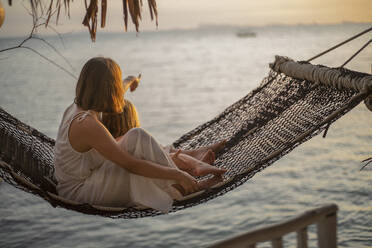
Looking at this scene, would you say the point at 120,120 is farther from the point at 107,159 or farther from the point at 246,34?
the point at 246,34

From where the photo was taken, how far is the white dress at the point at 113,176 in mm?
1996

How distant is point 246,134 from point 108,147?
34.4 inches

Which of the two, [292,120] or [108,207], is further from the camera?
[292,120]

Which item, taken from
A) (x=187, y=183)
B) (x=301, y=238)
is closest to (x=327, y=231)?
(x=301, y=238)

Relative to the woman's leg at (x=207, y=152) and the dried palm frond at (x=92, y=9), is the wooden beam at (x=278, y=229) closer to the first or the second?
the woman's leg at (x=207, y=152)

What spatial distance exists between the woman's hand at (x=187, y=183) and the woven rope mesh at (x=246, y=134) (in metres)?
0.05

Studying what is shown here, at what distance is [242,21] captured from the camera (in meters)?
25.8

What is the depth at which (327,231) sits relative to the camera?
124cm

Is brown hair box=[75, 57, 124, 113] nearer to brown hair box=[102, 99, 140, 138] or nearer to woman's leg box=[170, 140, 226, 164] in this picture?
brown hair box=[102, 99, 140, 138]

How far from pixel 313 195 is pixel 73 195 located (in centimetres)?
362

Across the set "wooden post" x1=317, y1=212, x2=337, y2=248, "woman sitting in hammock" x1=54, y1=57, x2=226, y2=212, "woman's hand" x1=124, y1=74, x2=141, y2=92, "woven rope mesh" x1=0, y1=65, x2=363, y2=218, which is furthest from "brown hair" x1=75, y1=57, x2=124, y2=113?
"wooden post" x1=317, y1=212, x2=337, y2=248

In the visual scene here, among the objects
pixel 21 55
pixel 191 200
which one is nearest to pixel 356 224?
pixel 191 200

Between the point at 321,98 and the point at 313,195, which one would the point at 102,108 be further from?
the point at 313,195

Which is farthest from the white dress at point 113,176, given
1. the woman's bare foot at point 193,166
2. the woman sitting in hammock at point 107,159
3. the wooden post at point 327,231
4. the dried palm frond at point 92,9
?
the wooden post at point 327,231
